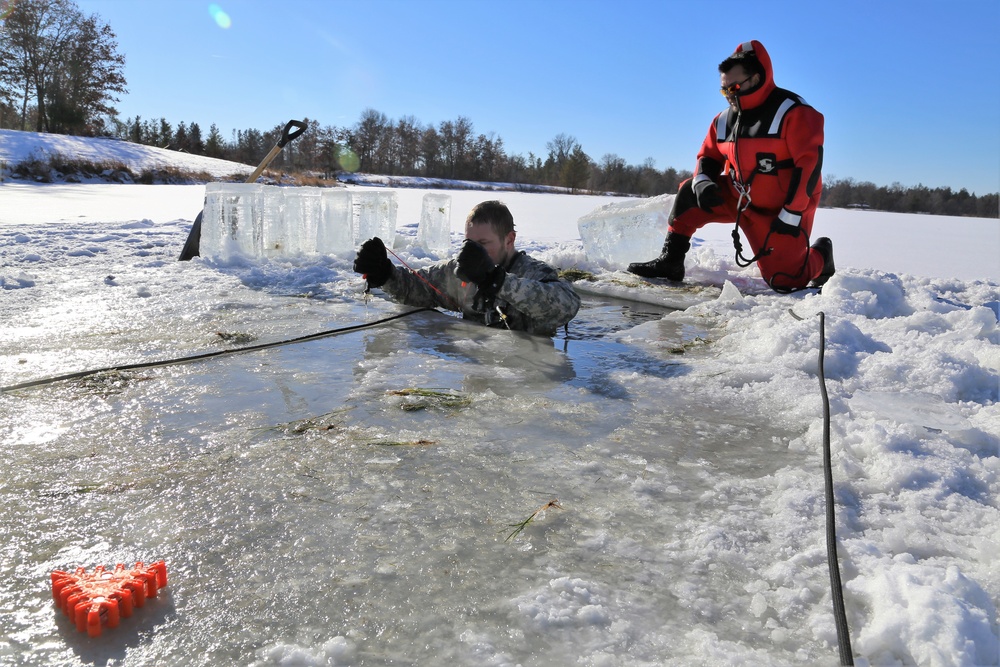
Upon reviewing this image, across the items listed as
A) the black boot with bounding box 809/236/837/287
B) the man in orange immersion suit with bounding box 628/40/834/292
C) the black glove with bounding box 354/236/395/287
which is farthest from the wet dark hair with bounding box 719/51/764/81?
the black glove with bounding box 354/236/395/287

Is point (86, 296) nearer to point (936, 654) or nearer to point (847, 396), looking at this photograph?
point (847, 396)

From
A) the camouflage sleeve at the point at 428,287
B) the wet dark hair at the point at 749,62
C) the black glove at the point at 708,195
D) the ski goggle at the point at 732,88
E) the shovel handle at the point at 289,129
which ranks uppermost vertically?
the wet dark hair at the point at 749,62

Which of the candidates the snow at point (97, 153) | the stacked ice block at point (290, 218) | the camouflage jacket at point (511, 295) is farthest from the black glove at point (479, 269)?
the snow at point (97, 153)

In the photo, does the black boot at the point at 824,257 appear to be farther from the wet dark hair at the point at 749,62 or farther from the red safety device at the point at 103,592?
the red safety device at the point at 103,592

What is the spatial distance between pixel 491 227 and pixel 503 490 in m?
1.85

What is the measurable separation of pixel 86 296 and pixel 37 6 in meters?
28.8

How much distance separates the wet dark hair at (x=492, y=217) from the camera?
126 inches

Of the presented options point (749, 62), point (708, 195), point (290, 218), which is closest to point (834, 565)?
point (708, 195)

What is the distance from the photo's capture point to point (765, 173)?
444 cm

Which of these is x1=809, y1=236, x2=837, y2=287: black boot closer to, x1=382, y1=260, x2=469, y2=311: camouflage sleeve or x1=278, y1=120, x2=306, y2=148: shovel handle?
x1=382, y1=260, x2=469, y2=311: camouflage sleeve

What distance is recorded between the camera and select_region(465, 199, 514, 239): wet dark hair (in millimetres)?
3191

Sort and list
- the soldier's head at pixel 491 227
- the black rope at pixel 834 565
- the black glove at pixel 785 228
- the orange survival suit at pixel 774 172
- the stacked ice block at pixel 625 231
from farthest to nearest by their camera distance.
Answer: the stacked ice block at pixel 625 231, the black glove at pixel 785 228, the orange survival suit at pixel 774 172, the soldier's head at pixel 491 227, the black rope at pixel 834 565

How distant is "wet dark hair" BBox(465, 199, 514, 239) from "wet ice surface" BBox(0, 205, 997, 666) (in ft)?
2.00

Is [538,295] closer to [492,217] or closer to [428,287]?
[492,217]
